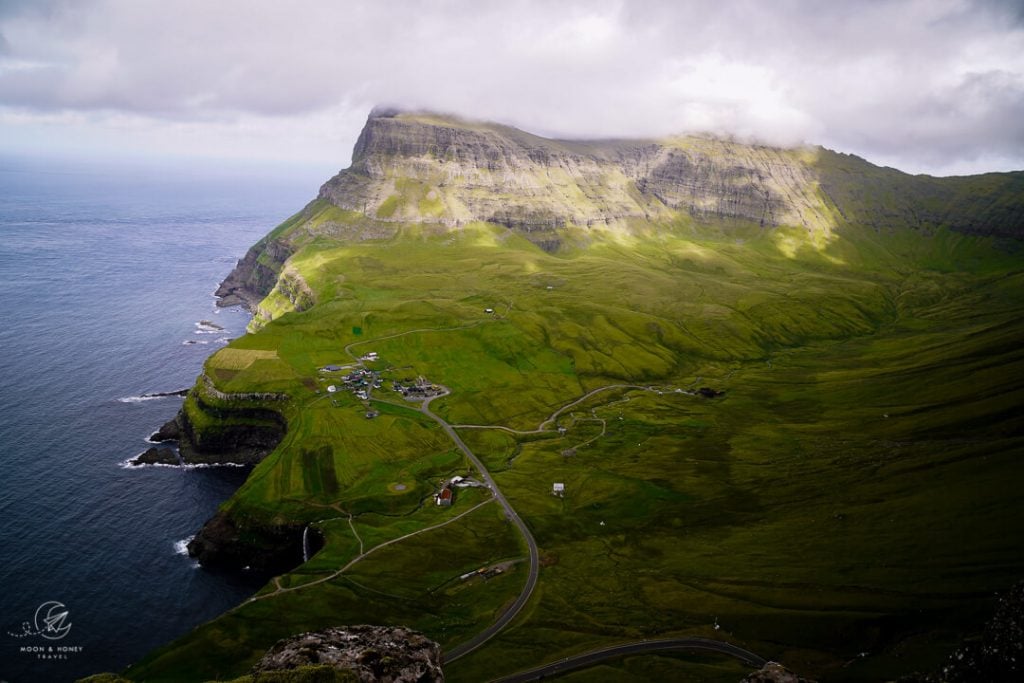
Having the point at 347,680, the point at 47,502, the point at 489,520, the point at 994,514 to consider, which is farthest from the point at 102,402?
the point at 994,514

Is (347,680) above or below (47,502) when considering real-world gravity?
above

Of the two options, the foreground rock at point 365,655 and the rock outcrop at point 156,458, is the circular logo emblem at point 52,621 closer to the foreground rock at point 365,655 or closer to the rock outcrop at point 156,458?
the rock outcrop at point 156,458

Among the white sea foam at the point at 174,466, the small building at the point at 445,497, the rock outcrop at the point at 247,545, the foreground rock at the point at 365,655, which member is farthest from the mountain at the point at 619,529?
the foreground rock at the point at 365,655

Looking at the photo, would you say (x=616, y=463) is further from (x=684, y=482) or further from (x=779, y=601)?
(x=779, y=601)

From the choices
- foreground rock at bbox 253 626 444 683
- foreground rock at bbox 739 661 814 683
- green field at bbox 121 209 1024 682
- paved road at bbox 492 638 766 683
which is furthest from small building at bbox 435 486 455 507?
foreground rock at bbox 739 661 814 683

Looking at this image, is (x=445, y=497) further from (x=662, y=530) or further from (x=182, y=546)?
(x=182, y=546)
